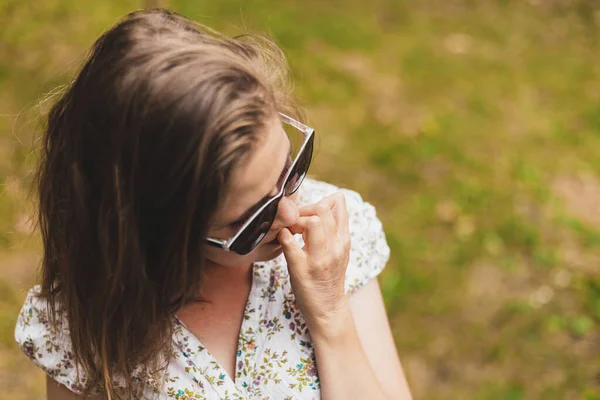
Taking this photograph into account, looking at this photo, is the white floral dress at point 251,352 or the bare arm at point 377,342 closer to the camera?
the white floral dress at point 251,352

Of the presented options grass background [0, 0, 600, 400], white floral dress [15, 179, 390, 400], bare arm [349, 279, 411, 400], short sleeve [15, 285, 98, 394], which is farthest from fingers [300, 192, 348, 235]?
grass background [0, 0, 600, 400]

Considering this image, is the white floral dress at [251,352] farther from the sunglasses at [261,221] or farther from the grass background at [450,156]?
the grass background at [450,156]

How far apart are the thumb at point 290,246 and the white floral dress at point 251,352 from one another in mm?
164

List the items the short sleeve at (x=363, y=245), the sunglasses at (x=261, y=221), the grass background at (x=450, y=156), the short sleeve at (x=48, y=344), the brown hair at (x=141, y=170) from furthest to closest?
the grass background at (x=450, y=156)
the short sleeve at (x=363, y=245)
the short sleeve at (x=48, y=344)
the sunglasses at (x=261, y=221)
the brown hair at (x=141, y=170)

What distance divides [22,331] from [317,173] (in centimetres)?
254

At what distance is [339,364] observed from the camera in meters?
1.68

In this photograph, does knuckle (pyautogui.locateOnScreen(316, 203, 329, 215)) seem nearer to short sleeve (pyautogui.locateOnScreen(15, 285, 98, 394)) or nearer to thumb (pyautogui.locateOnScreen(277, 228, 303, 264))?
thumb (pyautogui.locateOnScreen(277, 228, 303, 264))

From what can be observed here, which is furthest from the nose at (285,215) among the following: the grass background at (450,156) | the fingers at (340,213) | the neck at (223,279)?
the grass background at (450,156)

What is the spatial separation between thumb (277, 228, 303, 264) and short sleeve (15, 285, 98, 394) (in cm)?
56

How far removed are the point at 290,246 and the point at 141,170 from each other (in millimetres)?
404

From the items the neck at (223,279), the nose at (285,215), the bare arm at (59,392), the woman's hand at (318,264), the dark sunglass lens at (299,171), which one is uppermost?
the dark sunglass lens at (299,171)

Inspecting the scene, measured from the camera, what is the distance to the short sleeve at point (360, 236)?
74.0 inches

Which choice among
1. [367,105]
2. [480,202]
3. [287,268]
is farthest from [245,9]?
[287,268]

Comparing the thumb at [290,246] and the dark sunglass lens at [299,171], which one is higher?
the dark sunglass lens at [299,171]
